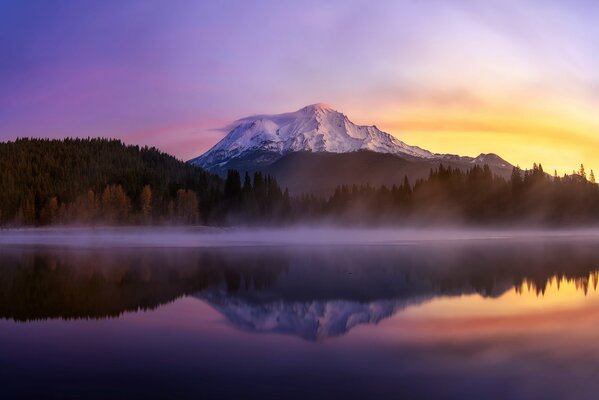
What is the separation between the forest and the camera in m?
138

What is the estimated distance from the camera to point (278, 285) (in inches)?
1151

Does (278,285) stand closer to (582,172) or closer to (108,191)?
(108,191)

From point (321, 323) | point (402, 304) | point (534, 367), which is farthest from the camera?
point (402, 304)

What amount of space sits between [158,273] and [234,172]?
407ft

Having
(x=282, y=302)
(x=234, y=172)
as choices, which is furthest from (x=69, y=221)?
(x=282, y=302)

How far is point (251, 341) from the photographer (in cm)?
1623

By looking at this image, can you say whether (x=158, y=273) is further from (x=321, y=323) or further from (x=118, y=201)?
(x=118, y=201)

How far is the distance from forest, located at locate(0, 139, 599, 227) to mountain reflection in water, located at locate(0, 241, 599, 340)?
328 feet

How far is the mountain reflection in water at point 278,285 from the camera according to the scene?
2070cm

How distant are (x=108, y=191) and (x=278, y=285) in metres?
121

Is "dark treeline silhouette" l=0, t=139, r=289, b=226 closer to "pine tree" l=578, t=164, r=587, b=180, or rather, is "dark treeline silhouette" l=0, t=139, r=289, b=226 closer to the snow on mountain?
"pine tree" l=578, t=164, r=587, b=180

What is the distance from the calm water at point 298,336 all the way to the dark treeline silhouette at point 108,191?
110354 mm

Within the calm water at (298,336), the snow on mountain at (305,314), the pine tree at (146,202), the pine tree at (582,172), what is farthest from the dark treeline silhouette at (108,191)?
the snow on mountain at (305,314)

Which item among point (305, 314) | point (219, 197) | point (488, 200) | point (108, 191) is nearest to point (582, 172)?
point (488, 200)
